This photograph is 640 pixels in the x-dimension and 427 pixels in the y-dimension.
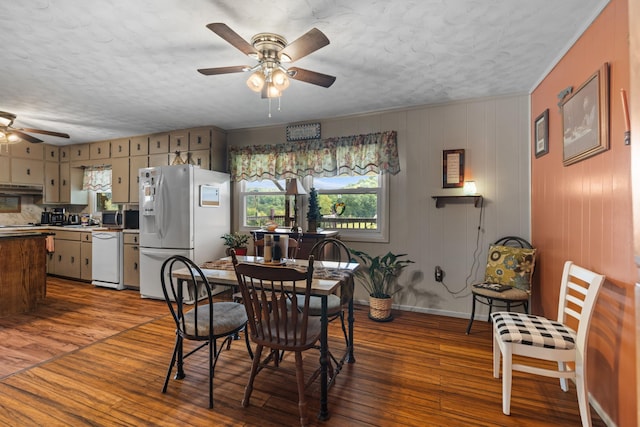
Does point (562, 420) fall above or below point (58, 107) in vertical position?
below

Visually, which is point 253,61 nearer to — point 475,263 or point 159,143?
point 159,143

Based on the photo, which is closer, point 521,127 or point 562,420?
point 562,420

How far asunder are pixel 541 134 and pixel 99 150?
254 inches

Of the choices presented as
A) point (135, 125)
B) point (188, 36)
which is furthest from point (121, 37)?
point (135, 125)

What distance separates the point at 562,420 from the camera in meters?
1.80

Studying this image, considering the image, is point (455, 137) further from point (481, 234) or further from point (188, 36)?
point (188, 36)

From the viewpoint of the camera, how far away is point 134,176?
5.00 m

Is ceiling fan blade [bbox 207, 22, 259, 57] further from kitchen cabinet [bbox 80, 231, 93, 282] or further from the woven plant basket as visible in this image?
kitchen cabinet [bbox 80, 231, 93, 282]

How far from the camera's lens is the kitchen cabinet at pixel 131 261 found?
4500 mm

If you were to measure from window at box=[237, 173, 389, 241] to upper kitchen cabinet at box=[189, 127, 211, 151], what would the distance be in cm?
101

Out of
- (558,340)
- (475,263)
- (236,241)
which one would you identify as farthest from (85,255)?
(558,340)

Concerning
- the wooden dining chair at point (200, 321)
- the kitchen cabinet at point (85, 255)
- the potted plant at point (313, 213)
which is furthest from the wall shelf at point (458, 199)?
the kitchen cabinet at point (85, 255)

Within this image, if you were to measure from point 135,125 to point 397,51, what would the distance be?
3847 mm

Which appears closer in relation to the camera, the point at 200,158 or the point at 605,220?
the point at 605,220
